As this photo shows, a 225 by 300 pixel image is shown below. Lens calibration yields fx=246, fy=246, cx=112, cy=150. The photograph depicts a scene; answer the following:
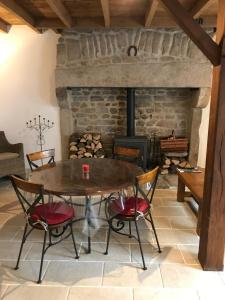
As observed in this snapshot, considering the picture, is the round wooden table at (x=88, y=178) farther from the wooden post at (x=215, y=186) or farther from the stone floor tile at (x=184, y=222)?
the stone floor tile at (x=184, y=222)

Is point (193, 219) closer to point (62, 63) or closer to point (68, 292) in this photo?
point (68, 292)

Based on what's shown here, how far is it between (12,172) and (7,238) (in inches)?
64.3

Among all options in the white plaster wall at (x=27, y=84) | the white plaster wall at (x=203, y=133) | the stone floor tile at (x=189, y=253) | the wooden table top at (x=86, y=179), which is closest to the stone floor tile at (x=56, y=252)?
the wooden table top at (x=86, y=179)

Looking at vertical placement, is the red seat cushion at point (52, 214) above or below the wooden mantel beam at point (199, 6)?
below

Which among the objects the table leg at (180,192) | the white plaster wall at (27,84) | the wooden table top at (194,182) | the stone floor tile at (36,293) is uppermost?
the white plaster wall at (27,84)

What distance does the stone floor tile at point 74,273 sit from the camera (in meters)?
1.99

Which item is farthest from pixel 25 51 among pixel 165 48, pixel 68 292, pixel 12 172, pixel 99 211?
pixel 68 292

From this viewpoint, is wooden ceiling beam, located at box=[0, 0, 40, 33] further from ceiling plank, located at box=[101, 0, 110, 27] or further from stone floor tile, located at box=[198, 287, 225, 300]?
stone floor tile, located at box=[198, 287, 225, 300]

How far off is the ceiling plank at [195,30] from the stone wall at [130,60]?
2.15 m

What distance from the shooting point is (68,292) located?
6.20ft

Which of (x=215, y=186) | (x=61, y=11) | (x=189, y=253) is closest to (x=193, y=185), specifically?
(x=189, y=253)

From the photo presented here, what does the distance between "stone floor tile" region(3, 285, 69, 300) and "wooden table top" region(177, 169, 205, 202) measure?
62.2 inches

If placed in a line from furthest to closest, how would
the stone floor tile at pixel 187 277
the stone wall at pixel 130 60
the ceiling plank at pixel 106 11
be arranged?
the stone wall at pixel 130 60 → the ceiling plank at pixel 106 11 → the stone floor tile at pixel 187 277

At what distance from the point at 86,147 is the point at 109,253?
242 centimetres
